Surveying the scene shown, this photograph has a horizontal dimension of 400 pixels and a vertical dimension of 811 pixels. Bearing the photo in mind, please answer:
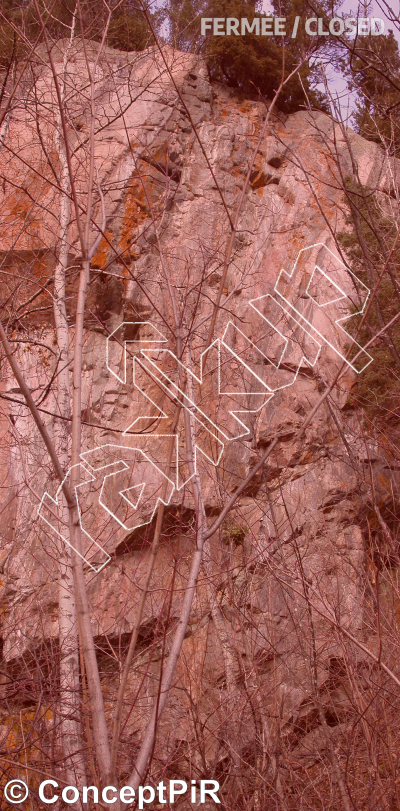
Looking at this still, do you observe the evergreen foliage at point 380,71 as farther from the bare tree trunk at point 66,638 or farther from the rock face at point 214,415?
the bare tree trunk at point 66,638

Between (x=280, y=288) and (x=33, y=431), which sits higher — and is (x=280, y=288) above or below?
above

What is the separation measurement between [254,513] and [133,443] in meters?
1.77

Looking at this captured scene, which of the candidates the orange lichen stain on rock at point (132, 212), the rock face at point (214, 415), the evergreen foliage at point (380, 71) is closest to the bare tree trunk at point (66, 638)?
the rock face at point (214, 415)

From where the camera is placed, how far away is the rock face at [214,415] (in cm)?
542

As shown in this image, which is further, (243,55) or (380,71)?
(243,55)

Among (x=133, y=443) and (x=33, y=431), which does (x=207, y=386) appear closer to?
(x=133, y=443)

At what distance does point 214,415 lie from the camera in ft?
24.1

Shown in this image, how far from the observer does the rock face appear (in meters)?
5.42

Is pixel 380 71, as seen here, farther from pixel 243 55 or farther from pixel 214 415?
pixel 243 55

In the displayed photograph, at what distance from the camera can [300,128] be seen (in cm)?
1017

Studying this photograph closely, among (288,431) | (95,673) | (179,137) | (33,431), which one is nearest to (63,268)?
(33,431)

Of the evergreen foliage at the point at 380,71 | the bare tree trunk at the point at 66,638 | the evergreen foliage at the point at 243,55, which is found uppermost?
the evergreen foliage at the point at 243,55

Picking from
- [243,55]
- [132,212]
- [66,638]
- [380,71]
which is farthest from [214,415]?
[243,55]

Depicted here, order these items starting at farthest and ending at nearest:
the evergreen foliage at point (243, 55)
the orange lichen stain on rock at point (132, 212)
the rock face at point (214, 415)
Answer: the evergreen foliage at point (243, 55)
the orange lichen stain on rock at point (132, 212)
the rock face at point (214, 415)
